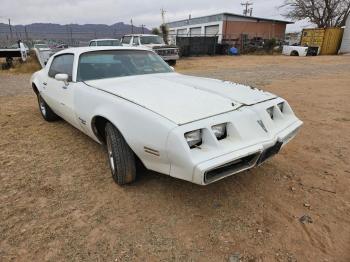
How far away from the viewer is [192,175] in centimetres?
212

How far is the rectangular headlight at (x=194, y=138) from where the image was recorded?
222cm

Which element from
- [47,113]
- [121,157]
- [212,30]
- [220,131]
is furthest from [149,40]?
[212,30]

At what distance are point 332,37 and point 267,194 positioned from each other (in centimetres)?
2814

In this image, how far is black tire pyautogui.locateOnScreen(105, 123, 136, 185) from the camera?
2.66m

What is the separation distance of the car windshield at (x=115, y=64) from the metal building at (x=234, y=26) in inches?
1119

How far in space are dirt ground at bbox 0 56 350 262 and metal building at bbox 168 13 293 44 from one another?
96.6ft

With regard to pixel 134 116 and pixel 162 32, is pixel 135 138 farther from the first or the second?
pixel 162 32

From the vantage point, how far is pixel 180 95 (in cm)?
273

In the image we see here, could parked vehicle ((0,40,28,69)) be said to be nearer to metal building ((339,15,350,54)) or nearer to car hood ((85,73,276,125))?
car hood ((85,73,276,125))

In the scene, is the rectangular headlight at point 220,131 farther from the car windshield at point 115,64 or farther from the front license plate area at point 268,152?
the car windshield at point 115,64

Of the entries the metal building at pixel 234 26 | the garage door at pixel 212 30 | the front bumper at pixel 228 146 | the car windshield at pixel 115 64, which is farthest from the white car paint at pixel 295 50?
the front bumper at pixel 228 146

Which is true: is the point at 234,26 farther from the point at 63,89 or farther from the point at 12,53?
the point at 63,89

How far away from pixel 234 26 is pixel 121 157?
35230 mm

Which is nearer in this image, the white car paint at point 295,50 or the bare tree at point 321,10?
the white car paint at point 295,50
